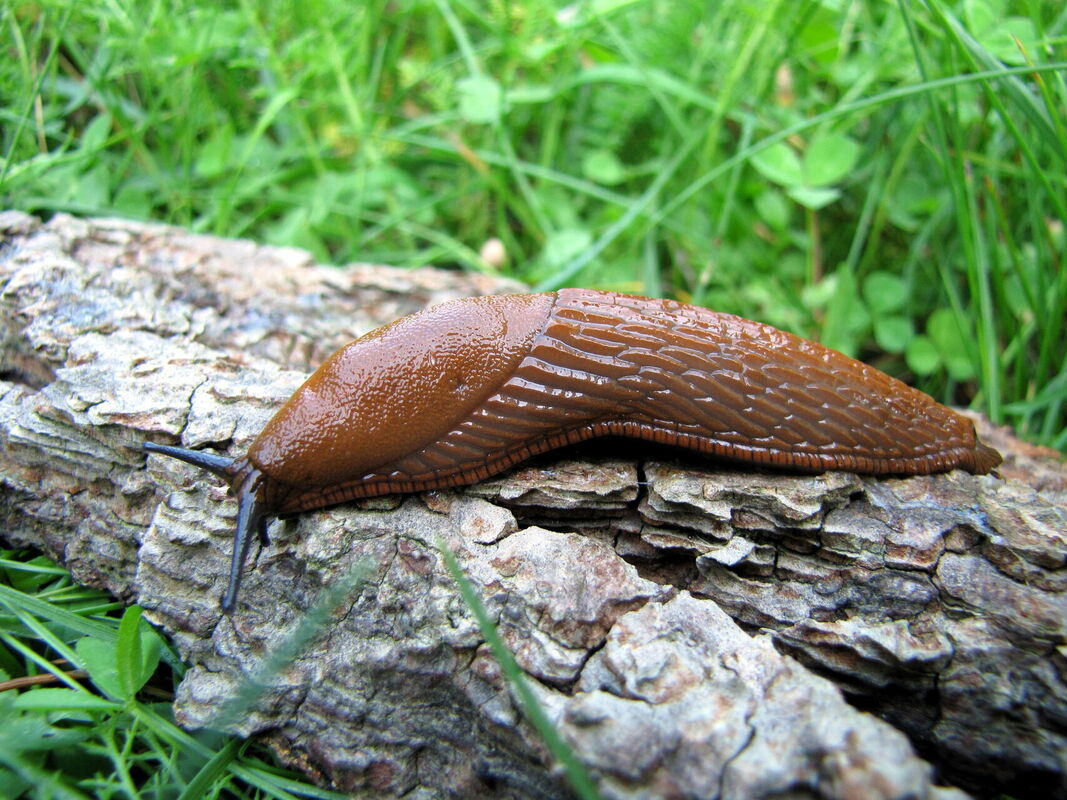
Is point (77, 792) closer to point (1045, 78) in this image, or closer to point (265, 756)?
point (265, 756)

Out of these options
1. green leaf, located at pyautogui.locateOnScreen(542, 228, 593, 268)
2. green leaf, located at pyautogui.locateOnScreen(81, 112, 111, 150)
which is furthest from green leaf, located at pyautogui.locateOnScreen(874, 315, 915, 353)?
green leaf, located at pyautogui.locateOnScreen(81, 112, 111, 150)

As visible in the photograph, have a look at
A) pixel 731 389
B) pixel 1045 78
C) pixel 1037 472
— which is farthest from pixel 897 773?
pixel 1045 78

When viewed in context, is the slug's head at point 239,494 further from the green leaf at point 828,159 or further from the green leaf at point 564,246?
the green leaf at point 828,159

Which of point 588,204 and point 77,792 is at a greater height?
point 588,204

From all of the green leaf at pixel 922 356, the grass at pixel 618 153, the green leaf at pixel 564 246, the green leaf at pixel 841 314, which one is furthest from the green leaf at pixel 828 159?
the green leaf at pixel 564 246

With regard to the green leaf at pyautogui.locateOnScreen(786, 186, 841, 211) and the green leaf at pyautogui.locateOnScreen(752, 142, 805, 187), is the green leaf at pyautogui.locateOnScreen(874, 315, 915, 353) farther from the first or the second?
the green leaf at pyautogui.locateOnScreen(752, 142, 805, 187)

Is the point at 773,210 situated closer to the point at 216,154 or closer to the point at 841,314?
the point at 841,314

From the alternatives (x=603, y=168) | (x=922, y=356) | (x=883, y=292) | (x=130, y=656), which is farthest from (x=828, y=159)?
(x=130, y=656)
